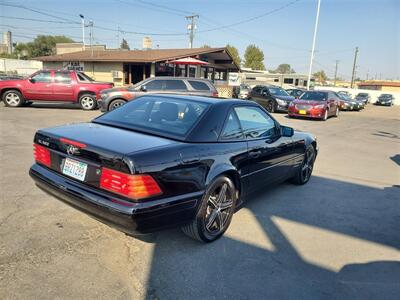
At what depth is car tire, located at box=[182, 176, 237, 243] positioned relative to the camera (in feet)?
10.6

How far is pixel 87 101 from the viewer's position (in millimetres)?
14492

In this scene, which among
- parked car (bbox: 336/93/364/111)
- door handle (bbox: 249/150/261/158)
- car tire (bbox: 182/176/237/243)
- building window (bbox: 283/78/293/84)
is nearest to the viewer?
car tire (bbox: 182/176/237/243)

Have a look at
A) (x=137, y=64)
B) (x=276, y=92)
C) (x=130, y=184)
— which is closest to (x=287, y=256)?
(x=130, y=184)

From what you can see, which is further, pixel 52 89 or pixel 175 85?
pixel 52 89

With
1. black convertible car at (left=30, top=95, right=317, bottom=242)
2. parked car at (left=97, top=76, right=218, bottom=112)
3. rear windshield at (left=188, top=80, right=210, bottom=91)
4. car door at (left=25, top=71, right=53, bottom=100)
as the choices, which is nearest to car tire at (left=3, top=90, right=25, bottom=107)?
car door at (left=25, top=71, right=53, bottom=100)

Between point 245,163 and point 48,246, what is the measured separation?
2.24 m

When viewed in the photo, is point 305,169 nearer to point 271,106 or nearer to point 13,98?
point 13,98

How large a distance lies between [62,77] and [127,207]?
1326 cm

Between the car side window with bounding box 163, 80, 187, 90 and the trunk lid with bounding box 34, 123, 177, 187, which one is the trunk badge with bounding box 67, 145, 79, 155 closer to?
the trunk lid with bounding box 34, 123, 177, 187

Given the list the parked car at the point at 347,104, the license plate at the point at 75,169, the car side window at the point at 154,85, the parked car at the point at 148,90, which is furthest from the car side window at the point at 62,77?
the parked car at the point at 347,104

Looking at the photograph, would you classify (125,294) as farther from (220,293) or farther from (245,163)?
(245,163)

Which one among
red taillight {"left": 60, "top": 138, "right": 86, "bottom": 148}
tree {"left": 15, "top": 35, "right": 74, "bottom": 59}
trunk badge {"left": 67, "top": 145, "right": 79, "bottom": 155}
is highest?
tree {"left": 15, "top": 35, "right": 74, "bottom": 59}

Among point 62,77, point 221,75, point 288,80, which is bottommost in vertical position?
point 62,77

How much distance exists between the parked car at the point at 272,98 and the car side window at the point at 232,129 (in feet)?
52.3
